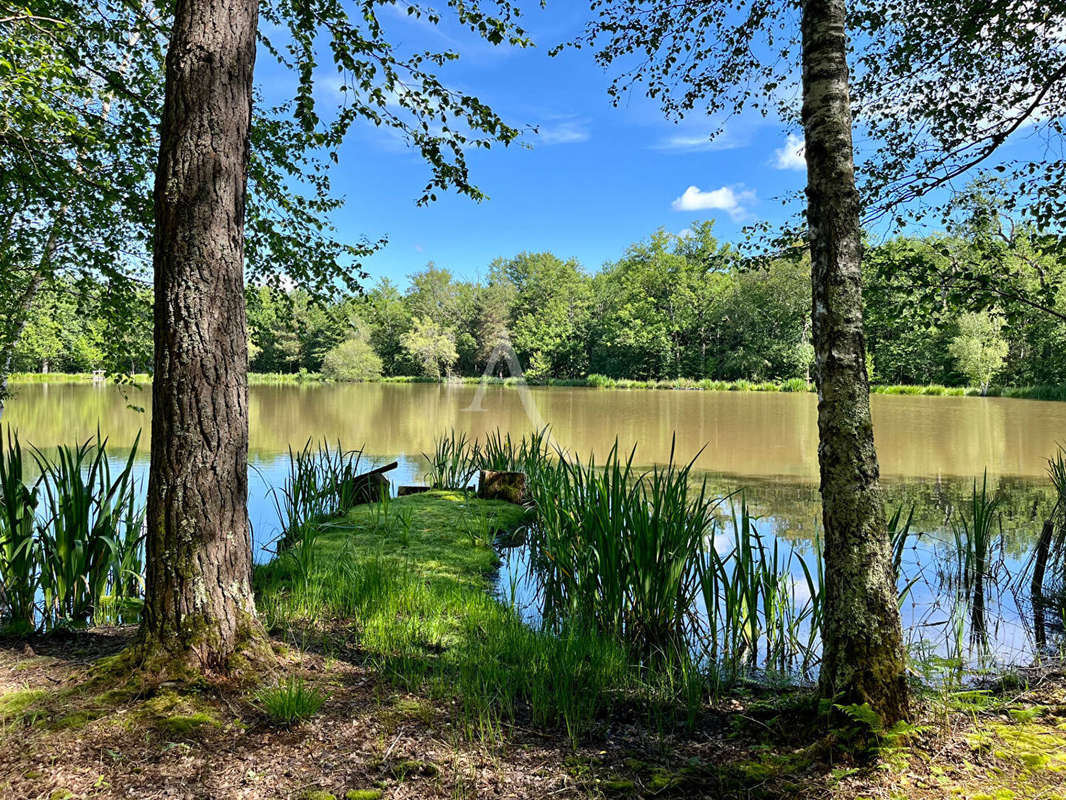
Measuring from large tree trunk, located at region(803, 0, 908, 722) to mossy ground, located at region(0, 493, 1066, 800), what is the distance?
0.69 feet

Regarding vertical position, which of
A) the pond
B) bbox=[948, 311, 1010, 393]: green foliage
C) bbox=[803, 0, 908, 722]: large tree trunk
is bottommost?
the pond

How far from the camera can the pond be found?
14.8 ft

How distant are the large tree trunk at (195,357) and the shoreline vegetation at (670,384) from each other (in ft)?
11.5

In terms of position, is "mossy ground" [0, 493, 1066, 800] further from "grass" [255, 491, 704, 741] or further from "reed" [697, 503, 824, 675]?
"reed" [697, 503, 824, 675]

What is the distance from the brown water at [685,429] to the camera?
35.4 feet

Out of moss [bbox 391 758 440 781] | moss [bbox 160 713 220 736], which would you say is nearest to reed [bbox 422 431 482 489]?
moss [bbox 160 713 220 736]

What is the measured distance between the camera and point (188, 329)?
214 centimetres

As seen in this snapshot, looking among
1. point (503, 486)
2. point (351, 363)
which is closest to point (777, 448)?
point (503, 486)

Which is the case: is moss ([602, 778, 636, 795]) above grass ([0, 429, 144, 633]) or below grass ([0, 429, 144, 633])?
below

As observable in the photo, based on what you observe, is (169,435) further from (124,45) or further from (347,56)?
(124,45)

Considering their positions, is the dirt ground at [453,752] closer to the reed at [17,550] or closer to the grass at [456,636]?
the grass at [456,636]

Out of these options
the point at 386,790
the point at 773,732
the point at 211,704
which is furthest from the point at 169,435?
the point at 773,732

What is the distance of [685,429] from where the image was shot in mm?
16219

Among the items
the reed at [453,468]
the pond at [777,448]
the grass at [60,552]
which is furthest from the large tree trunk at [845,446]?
the reed at [453,468]
